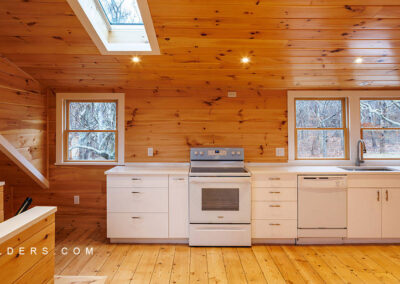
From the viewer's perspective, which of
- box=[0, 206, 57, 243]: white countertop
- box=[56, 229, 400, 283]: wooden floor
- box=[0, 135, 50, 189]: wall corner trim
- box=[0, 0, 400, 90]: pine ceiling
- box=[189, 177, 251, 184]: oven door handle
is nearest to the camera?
box=[0, 206, 57, 243]: white countertop

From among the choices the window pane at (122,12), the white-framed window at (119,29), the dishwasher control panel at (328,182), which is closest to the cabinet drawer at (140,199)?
the white-framed window at (119,29)

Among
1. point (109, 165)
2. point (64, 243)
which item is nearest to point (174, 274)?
point (64, 243)

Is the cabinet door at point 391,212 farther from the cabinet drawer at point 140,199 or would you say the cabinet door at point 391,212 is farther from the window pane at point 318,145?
the cabinet drawer at point 140,199

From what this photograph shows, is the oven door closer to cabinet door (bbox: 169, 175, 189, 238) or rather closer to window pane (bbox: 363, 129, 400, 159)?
cabinet door (bbox: 169, 175, 189, 238)

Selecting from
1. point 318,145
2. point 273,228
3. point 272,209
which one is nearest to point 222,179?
point 272,209

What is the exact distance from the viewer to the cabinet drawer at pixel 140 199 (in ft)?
9.66

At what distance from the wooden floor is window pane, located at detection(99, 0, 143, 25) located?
231 centimetres

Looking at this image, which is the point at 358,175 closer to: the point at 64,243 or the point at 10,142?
the point at 64,243

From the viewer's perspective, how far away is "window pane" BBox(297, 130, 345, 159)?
3.53 metres

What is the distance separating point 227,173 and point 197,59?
124cm

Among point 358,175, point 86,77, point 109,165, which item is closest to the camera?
point 358,175

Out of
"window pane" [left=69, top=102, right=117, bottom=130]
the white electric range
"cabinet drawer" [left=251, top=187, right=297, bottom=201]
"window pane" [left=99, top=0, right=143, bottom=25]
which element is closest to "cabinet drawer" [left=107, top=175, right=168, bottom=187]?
the white electric range

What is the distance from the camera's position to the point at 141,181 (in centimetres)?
294

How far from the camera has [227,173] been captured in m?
2.86
